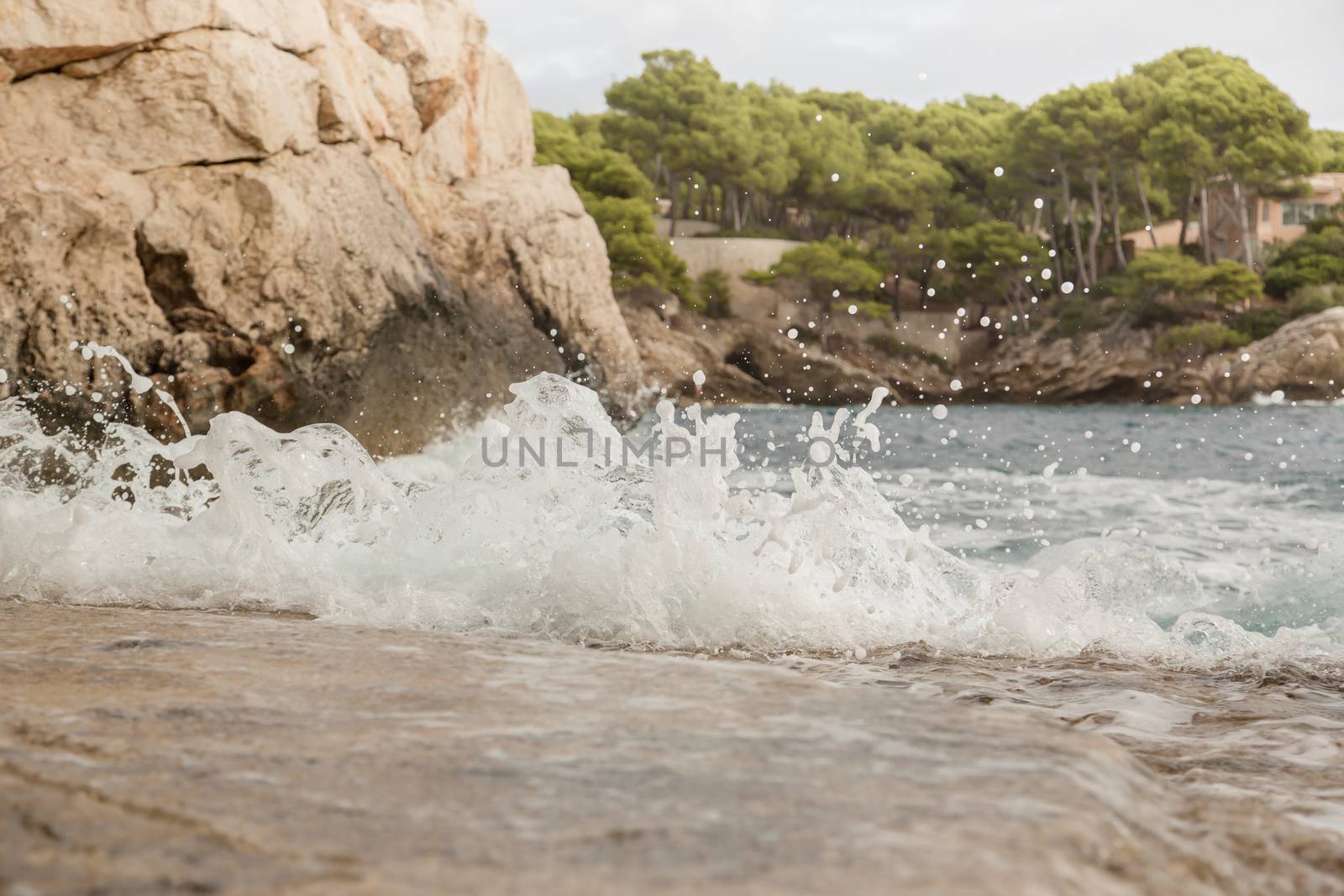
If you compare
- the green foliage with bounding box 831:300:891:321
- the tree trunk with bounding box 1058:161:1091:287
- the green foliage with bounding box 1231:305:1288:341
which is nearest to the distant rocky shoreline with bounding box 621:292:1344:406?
the green foliage with bounding box 1231:305:1288:341

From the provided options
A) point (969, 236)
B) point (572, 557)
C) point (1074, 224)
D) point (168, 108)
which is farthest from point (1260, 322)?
point (572, 557)

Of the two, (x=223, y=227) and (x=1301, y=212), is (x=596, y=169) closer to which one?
(x=1301, y=212)

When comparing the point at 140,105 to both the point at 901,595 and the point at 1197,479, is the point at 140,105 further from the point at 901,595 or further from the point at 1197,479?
the point at 1197,479

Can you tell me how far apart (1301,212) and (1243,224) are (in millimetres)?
5878

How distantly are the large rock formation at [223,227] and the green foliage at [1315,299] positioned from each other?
1066 inches

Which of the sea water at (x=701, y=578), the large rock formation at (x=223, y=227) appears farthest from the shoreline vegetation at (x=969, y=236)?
the sea water at (x=701, y=578)

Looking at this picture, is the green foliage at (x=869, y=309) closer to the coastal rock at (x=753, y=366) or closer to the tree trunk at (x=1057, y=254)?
the coastal rock at (x=753, y=366)

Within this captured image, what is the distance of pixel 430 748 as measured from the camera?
1.41 metres

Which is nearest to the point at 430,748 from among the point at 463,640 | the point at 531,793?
the point at 531,793

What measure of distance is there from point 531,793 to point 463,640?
1.10 meters

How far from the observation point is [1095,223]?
35.4 meters

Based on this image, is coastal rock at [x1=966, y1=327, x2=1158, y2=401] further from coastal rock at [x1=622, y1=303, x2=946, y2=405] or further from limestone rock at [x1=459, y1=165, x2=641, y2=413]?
limestone rock at [x1=459, y1=165, x2=641, y2=413]

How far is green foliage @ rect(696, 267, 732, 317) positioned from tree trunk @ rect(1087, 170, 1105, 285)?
11.0 meters

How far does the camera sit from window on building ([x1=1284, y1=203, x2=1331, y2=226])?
37.0 metres
